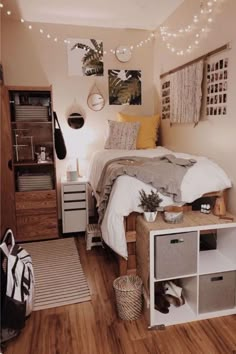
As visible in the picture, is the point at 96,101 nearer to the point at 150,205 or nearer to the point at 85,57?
the point at 85,57

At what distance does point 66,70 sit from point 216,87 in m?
1.95

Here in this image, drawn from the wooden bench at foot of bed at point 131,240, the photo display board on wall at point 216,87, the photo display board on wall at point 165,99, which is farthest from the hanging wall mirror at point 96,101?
the wooden bench at foot of bed at point 131,240

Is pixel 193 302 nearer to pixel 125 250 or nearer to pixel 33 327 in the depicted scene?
pixel 125 250

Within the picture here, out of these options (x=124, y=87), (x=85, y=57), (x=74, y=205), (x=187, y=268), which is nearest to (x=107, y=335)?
(x=187, y=268)

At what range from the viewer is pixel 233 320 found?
1.88 m

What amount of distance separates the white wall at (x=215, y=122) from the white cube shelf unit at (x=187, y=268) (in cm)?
47

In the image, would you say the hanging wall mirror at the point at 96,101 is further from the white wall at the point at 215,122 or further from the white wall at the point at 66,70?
the white wall at the point at 215,122

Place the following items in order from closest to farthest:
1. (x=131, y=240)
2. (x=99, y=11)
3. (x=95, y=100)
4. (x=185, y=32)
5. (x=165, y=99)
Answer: (x=131, y=240) < (x=185, y=32) < (x=99, y=11) < (x=165, y=99) < (x=95, y=100)

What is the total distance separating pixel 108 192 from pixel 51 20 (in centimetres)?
240

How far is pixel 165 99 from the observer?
3.53 meters

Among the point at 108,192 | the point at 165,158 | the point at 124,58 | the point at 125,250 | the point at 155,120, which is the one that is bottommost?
the point at 125,250

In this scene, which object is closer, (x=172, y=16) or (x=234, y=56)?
(x=234, y=56)

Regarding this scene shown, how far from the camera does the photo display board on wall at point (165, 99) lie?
136 inches

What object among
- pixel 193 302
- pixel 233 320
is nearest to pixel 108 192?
pixel 193 302
